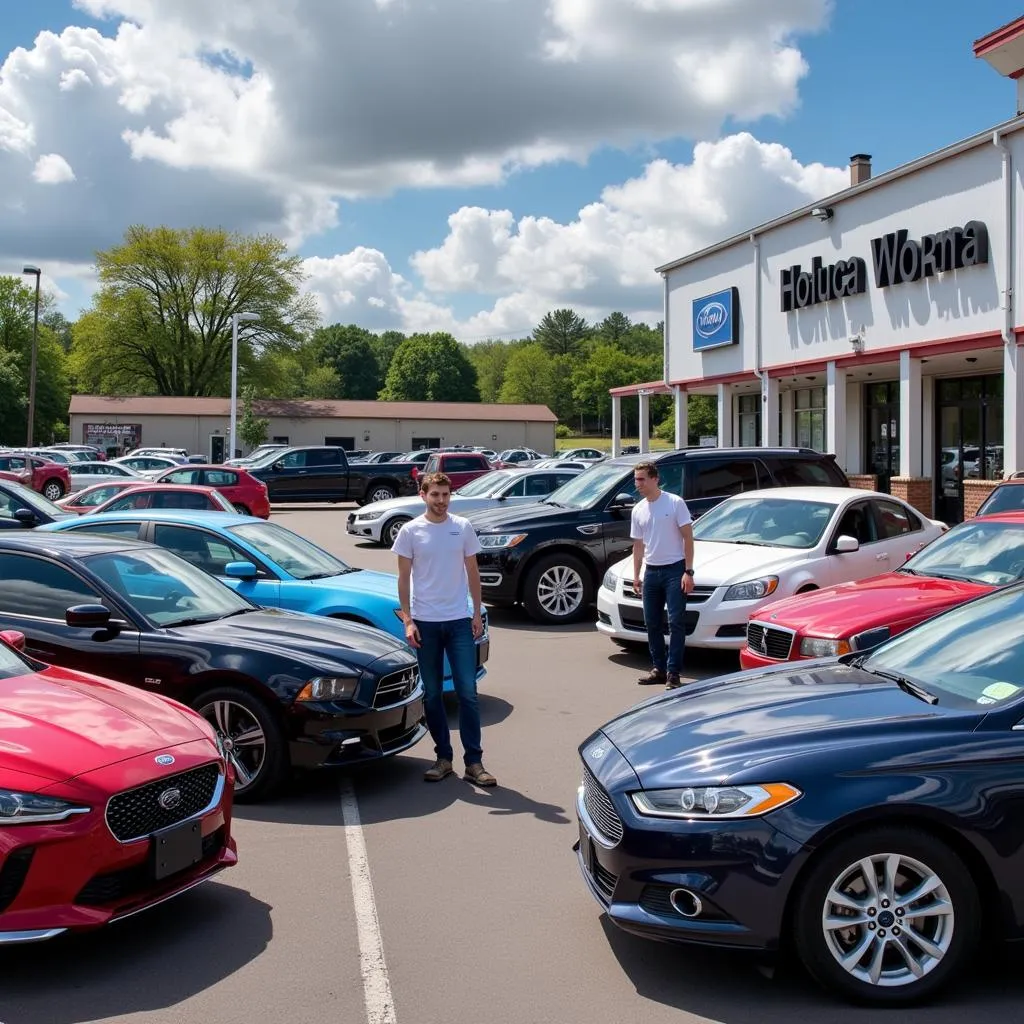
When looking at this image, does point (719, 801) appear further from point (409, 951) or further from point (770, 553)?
point (770, 553)

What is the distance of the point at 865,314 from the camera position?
24.3 meters

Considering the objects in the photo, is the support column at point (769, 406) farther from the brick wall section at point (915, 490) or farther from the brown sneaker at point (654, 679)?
the brown sneaker at point (654, 679)

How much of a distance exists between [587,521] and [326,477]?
2158 cm

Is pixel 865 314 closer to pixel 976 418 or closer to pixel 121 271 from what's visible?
pixel 976 418

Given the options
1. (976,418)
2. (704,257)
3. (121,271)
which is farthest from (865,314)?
(121,271)

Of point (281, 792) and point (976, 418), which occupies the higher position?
point (976, 418)

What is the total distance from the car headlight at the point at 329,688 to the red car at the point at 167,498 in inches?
436

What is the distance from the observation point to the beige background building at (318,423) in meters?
68.8

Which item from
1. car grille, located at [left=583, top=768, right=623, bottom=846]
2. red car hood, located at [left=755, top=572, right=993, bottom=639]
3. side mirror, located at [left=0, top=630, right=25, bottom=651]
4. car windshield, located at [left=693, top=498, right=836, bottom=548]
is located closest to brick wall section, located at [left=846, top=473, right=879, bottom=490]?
car windshield, located at [left=693, top=498, right=836, bottom=548]

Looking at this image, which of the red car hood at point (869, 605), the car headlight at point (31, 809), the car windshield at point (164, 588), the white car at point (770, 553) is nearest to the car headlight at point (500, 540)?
the white car at point (770, 553)

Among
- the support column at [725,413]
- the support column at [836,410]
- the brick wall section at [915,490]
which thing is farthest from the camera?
the support column at [725,413]

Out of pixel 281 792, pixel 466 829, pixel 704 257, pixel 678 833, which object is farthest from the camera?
pixel 704 257

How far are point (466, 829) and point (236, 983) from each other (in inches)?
77.8

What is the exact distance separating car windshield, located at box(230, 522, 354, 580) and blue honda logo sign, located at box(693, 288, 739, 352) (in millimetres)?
22408
